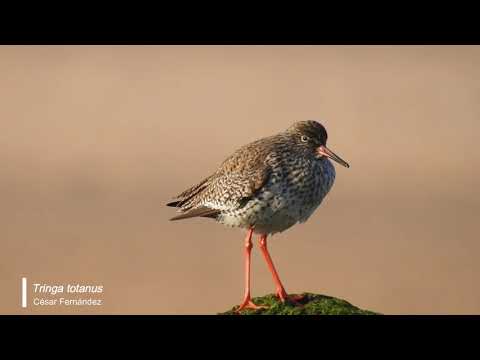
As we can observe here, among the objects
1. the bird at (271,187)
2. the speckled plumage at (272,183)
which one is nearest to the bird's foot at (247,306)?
the bird at (271,187)

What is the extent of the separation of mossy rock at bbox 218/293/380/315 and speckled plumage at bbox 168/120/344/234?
2.86ft

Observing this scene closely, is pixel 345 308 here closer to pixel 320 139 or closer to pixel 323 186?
pixel 323 186

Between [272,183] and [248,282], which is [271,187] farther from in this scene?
[248,282]

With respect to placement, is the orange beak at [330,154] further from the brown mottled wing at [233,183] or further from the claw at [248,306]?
the claw at [248,306]

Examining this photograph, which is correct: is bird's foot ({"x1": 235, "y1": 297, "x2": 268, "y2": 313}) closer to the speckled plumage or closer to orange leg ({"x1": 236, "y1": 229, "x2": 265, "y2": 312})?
orange leg ({"x1": 236, "y1": 229, "x2": 265, "y2": 312})

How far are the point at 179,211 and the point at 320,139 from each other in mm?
2064

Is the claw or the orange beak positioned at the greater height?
the orange beak

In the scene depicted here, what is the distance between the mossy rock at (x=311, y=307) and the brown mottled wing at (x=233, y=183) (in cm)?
123

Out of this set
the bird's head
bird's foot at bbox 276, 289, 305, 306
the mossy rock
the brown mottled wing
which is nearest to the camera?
the mossy rock

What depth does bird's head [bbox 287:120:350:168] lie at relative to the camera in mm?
8469

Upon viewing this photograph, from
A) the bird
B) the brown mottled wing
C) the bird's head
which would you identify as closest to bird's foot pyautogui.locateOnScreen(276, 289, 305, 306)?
the bird
